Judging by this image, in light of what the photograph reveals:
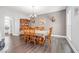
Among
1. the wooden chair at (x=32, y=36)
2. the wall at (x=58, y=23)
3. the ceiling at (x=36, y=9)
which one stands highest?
the ceiling at (x=36, y=9)

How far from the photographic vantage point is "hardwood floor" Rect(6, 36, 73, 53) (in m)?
2.35

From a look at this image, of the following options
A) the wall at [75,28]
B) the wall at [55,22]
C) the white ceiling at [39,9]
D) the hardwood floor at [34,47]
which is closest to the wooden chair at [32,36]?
the hardwood floor at [34,47]

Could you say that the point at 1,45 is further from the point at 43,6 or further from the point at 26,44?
the point at 43,6

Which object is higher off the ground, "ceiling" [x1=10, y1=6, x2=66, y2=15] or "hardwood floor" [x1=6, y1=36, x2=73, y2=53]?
"ceiling" [x1=10, y1=6, x2=66, y2=15]

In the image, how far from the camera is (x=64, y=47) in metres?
2.41

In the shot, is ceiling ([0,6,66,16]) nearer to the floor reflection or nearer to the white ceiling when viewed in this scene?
the white ceiling

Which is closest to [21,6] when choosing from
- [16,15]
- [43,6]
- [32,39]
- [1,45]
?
[16,15]

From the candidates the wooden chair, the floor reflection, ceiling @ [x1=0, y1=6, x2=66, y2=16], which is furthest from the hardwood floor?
ceiling @ [x1=0, y1=6, x2=66, y2=16]

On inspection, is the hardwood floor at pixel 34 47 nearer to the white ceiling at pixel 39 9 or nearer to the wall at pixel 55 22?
the wall at pixel 55 22

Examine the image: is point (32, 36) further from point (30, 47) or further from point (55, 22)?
point (55, 22)

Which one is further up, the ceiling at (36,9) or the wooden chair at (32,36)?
the ceiling at (36,9)

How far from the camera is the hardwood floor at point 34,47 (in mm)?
2352
